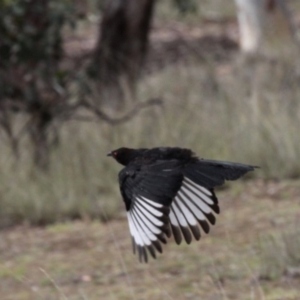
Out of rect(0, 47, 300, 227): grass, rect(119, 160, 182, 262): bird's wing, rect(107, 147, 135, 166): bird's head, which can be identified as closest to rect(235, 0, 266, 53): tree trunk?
rect(0, 47, 300, 227): grass

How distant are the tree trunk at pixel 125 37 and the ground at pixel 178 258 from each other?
109 inches

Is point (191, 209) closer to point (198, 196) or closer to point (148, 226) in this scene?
point (198, 196)

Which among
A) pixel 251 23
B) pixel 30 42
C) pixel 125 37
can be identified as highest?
pixel 251 23

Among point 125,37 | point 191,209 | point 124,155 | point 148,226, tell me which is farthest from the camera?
point 125,37

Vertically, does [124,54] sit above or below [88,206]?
above

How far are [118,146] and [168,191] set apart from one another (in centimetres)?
492

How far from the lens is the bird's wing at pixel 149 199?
11.3 feet

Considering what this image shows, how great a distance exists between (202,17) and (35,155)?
621 inches

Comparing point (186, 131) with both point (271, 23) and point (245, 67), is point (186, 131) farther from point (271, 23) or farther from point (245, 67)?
point (271, 23)

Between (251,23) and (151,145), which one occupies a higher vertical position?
(251,23)

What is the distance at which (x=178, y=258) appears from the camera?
6.16 metres

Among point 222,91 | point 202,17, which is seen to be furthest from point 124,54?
point 202,17

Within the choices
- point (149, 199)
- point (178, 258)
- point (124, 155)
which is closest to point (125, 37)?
point (178, 258)

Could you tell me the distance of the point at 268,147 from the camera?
8.36 m
